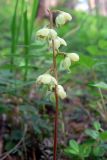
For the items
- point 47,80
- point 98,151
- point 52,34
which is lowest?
point 98,151

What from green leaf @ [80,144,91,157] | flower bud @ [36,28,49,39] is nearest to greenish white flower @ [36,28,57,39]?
flower bud @ [36,28,49,39]

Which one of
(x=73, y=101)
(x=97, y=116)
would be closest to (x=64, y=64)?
(x=97, y=116)

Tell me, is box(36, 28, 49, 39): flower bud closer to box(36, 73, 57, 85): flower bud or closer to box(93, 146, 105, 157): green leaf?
box(36, 73, 57, 85): flower bud

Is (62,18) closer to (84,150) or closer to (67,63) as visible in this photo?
(67,63)

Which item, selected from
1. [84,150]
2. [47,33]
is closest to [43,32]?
[47,33]

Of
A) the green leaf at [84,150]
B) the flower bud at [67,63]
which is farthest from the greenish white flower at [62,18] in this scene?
the green leaf at [84,150]

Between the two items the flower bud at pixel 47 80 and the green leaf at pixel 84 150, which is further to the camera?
the green leaf at pixel 84 150

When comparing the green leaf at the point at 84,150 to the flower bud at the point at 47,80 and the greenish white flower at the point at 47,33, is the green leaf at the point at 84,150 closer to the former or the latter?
the flower bud at the point at 47,80

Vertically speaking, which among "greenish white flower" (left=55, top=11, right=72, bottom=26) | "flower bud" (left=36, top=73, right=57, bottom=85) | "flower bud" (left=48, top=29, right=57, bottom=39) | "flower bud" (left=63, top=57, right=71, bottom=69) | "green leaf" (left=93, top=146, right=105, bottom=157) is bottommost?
"green leaf" (left=93, top=146, right=105, bottom=157)

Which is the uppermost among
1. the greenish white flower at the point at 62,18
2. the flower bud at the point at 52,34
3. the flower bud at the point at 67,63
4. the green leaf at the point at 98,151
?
the greenish white flower at the point at 62,18

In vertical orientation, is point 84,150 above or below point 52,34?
below

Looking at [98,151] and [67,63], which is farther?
[98,151]

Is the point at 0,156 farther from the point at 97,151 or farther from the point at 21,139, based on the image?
the point at 97,151

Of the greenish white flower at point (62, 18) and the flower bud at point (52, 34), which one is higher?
the greenish white flower at point (62, 18)
